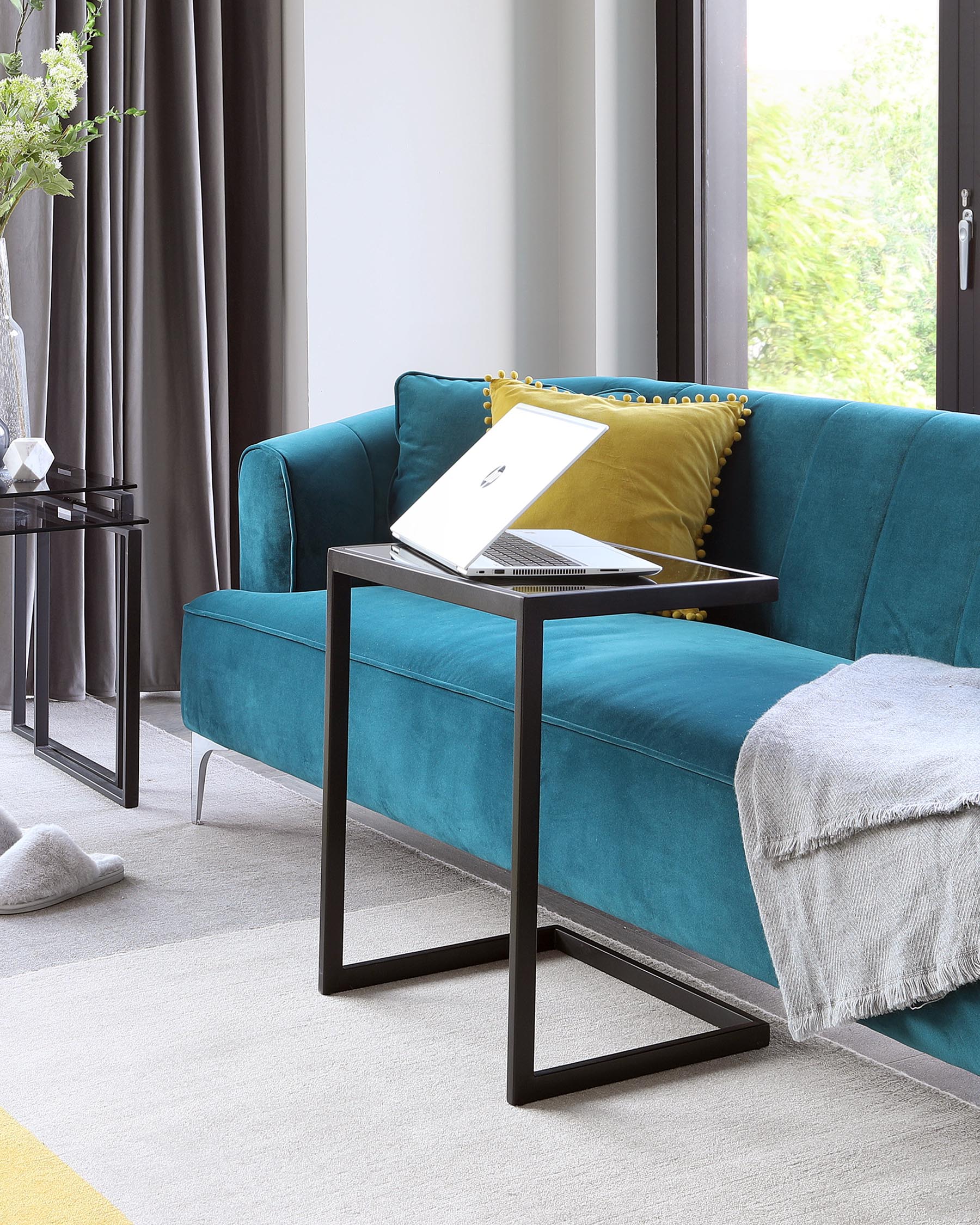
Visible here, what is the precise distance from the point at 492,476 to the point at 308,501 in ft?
3.48

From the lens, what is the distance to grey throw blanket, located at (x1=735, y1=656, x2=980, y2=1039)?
147cm

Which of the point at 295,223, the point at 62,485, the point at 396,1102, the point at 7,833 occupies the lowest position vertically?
the point at 396,1102

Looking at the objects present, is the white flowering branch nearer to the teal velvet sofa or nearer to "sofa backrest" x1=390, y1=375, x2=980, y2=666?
the teal velvet sofa

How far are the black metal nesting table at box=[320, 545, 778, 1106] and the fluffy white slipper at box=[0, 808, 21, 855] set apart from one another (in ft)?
2.53

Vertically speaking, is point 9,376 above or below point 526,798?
above

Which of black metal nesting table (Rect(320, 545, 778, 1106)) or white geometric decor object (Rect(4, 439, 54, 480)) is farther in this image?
white geometric decor object (Rect(4, 439, 54, 480))

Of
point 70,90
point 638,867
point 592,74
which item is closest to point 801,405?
point 638,867

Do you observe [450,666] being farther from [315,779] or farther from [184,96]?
[184,96]

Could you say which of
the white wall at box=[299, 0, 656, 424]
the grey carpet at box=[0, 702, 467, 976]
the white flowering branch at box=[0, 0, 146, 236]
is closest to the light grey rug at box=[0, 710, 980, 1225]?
the grey carpet at box=[0, 702, 467, 976]

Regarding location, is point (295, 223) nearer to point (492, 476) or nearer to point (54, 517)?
point (54, 517)

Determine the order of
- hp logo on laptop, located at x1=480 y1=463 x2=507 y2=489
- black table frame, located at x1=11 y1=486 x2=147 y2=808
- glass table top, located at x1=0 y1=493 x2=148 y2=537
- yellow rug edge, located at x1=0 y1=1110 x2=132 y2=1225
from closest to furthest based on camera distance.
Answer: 1. yellow rug edge, located at x1=0 y1=1110 x2=132 y2=1225
2. hp logo on laptop, located at x1=480 y1=463 x2=507 y2=489
3. glass table top, located at x1=0 y1=493 x2=148 y2=537
4. black table frame, located at x1=11 y1=486 x2=147 y2=808

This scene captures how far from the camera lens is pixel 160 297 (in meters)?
3.80

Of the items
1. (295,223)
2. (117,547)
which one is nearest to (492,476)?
(117,547)

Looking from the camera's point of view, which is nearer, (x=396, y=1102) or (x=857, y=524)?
(x=396, y=1102)
